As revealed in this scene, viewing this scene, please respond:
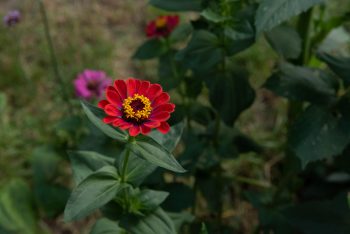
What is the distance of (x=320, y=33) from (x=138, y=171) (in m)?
0.83

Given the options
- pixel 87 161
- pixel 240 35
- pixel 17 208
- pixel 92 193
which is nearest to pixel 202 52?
pixel 240 35

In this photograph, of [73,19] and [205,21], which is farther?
[73,19]

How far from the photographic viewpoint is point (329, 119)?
1.52m

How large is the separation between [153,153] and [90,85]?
810mm

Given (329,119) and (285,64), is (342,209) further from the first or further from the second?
(285,64)

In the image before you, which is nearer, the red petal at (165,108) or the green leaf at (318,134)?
the red petal at (165,108)

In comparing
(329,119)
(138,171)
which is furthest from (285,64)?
(138,171)

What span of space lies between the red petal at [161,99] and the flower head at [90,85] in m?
0.73

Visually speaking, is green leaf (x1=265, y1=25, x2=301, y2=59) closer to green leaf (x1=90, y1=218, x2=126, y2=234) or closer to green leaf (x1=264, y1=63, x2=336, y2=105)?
green leaf (x1=264, y1=63, x2=336, y2=105)

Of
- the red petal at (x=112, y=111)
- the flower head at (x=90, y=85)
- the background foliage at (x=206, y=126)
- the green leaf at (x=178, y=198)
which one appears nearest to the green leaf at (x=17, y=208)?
the background foliage at (x=206, y=126)

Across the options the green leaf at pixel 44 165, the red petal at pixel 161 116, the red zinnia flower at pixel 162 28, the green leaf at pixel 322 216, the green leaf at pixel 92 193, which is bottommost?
the green leaf at pixel 44 165

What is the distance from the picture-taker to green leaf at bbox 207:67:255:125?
159 centimetres

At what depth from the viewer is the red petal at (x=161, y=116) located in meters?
1.15

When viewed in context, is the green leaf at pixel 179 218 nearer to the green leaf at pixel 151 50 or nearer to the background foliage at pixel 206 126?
the background foliage at pixel 206 126
